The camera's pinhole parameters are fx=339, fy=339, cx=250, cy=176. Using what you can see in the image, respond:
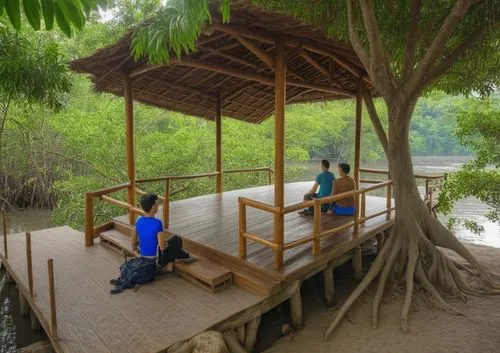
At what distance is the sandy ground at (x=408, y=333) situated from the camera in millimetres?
4055

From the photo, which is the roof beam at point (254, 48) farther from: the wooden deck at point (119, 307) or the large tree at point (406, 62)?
the wooden deck at point (119, 307)

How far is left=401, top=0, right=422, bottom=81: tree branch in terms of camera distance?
466 cm

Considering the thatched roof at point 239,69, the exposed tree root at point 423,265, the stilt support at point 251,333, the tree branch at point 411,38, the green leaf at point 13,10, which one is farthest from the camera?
the exposed tree root at point 423,265

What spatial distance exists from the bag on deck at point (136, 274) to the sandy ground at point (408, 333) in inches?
68.7

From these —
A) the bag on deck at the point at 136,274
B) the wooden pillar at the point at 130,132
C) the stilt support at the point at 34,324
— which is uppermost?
the wooden pillar at the point at 130,132

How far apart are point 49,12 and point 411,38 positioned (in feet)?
16.6

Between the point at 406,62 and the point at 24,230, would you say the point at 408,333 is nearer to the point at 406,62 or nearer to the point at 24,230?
the point at 406,62

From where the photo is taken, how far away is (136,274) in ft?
13.9

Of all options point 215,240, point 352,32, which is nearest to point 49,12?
point 352,32

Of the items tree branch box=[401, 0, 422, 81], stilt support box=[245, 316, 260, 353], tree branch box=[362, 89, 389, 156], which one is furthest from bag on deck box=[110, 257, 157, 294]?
tree branch box=[401, 0, 422, 81]

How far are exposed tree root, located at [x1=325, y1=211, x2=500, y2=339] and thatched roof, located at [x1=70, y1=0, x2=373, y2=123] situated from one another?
3.12m

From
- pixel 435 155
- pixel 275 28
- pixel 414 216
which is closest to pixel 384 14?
pixel 275 28

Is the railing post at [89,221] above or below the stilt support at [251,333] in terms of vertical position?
above

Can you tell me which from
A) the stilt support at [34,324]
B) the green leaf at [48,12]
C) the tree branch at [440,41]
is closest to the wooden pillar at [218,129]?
the tree branch at [440,41]
